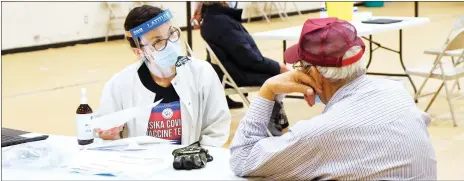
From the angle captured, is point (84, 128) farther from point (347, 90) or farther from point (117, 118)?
point (347, 90)

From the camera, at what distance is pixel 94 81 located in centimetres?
830

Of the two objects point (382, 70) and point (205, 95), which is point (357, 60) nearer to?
point (205, 95)

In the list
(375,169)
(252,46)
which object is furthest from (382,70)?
(375,169)

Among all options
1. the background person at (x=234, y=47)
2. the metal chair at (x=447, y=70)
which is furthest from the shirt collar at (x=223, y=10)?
the metal chair at (x=447, y=70)

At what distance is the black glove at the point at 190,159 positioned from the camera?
2525 millimetres

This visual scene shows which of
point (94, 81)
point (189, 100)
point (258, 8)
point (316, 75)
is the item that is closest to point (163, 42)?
point (189, 100)

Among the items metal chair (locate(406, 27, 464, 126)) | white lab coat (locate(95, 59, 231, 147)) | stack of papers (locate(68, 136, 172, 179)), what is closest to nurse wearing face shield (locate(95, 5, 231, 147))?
white lab coat (locate(95, 59, 231, 147))

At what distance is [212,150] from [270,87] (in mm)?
466

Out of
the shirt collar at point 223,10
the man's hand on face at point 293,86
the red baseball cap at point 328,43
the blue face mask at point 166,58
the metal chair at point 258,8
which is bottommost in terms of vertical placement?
the metal chair at point 258,8

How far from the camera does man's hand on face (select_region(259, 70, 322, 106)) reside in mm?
2301

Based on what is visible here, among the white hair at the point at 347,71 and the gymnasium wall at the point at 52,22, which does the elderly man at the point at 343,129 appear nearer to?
the white hair at the point at 347,71

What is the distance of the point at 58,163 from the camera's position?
105 inches

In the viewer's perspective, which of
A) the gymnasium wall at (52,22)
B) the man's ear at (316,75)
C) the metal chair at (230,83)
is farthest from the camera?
the gymnasium wall at (52,22)

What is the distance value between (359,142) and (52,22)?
30.8 ft
